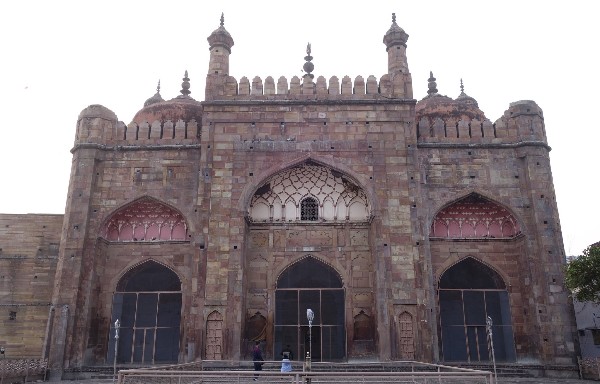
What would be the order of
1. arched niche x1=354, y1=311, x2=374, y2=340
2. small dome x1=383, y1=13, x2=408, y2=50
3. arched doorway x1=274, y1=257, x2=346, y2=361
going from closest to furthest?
arched niche x1=354, y1=311, x2=374, y2=340
arched doorway x1=274, y1=257, x2=346, y2=361
small dome x1=383, y1=13, x2=408, y2=50

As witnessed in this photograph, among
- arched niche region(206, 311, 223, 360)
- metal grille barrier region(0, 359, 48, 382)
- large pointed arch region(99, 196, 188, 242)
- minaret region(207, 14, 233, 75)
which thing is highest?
minaret region(207, 14, 233, 75)

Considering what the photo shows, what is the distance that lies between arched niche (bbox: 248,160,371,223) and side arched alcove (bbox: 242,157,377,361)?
0.10 ft

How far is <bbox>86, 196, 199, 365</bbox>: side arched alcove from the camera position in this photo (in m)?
15.3

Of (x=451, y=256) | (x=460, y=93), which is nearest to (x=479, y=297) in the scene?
(x=451, y=256)

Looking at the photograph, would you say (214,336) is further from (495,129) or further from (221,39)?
(495,129)

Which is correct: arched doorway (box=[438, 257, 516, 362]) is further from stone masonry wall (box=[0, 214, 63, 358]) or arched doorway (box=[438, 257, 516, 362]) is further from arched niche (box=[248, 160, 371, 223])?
stone masonry wall (box=[0, 214, 63, 358])

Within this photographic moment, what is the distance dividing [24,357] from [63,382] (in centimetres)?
369

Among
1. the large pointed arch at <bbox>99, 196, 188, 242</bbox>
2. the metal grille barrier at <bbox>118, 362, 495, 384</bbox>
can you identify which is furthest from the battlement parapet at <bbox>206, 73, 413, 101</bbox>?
the metal grille barrier at <bbox>118, 362, 495, 384</bbox>

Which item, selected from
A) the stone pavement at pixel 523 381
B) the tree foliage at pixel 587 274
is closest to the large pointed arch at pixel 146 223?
the stone pavement at pixel 523 381

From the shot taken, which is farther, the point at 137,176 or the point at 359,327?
the point at 137,176

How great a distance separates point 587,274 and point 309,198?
7.83 m

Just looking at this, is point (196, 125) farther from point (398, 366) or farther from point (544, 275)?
point (544, 275)

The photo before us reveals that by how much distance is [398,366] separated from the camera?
44.8 feet

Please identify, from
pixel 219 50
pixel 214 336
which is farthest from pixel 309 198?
pixel 219 50
